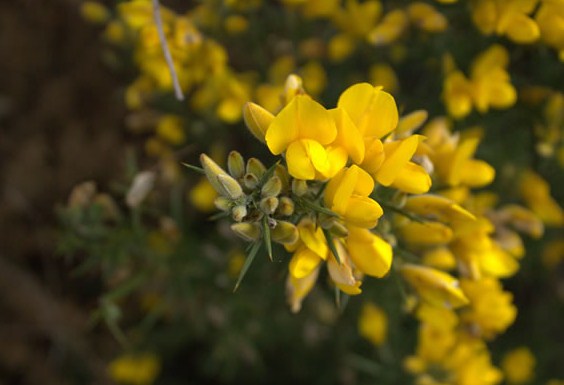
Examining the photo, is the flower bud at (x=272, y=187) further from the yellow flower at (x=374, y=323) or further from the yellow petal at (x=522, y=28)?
the yellow flower at (x=374, y=323)

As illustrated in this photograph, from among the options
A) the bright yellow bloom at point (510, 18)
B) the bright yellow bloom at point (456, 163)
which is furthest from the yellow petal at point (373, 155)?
the bright yellow bloom at point (510, 18)

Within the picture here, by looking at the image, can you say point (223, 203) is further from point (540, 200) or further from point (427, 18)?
point (540, 200)

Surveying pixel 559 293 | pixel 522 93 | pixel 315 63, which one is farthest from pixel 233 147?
pixel 559 293

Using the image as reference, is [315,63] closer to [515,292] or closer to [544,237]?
[544,237]

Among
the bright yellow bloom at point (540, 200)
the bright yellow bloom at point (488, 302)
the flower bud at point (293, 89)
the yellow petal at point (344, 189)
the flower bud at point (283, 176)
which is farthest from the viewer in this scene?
the bright yellow bloom at point (540, 200)

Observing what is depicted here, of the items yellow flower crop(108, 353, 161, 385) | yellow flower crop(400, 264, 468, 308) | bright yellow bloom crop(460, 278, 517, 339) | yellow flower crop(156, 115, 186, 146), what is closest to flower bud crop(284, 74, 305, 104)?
yellow flower crop(400, 264, 468, 308)

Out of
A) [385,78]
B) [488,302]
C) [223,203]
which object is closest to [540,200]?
[488,302]

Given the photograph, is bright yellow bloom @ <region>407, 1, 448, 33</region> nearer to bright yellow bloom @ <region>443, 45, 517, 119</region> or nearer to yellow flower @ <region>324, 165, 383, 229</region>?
bright yellow bloom @ <region>443, 45, 517, 119</region>
